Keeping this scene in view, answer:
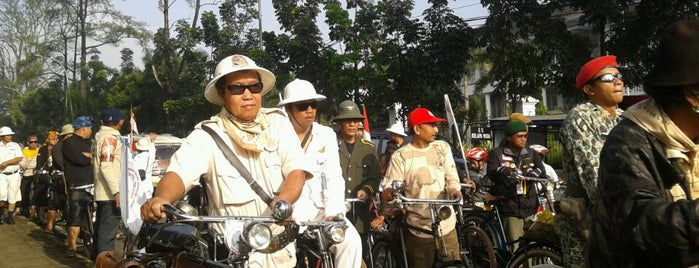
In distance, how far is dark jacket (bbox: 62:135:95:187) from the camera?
951 centimetres

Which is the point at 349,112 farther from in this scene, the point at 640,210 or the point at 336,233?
the point at 640,210

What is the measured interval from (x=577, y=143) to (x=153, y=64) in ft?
99.9

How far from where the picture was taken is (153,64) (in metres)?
32.8

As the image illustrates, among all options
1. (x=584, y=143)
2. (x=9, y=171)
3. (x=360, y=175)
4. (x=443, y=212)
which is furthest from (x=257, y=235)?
(x=9, y=171)

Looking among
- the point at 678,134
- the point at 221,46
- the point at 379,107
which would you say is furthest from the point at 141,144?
the point at 221,46

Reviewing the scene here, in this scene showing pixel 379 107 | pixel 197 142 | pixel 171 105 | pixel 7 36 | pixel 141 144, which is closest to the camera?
pixel 197 142

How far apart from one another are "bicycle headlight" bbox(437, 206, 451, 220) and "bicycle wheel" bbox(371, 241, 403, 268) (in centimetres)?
72

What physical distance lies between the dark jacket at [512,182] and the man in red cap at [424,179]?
851 millimetres

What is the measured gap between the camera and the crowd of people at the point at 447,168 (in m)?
2.10

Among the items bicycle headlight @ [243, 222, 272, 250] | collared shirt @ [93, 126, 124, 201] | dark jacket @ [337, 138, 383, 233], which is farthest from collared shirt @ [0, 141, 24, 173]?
bicycle headlight @ [243, 222, 272, 250]

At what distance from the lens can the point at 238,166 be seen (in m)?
3.58

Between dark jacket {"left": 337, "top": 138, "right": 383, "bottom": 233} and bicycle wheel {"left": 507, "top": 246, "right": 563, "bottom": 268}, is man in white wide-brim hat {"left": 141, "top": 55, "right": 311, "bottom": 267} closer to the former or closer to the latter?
bicycle wheel {"left": 507, "top": 246, "right": 563, "bottom": 268}

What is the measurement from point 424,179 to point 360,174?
2.50 feet

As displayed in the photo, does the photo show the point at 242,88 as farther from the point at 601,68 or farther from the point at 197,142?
the point at 601,68
